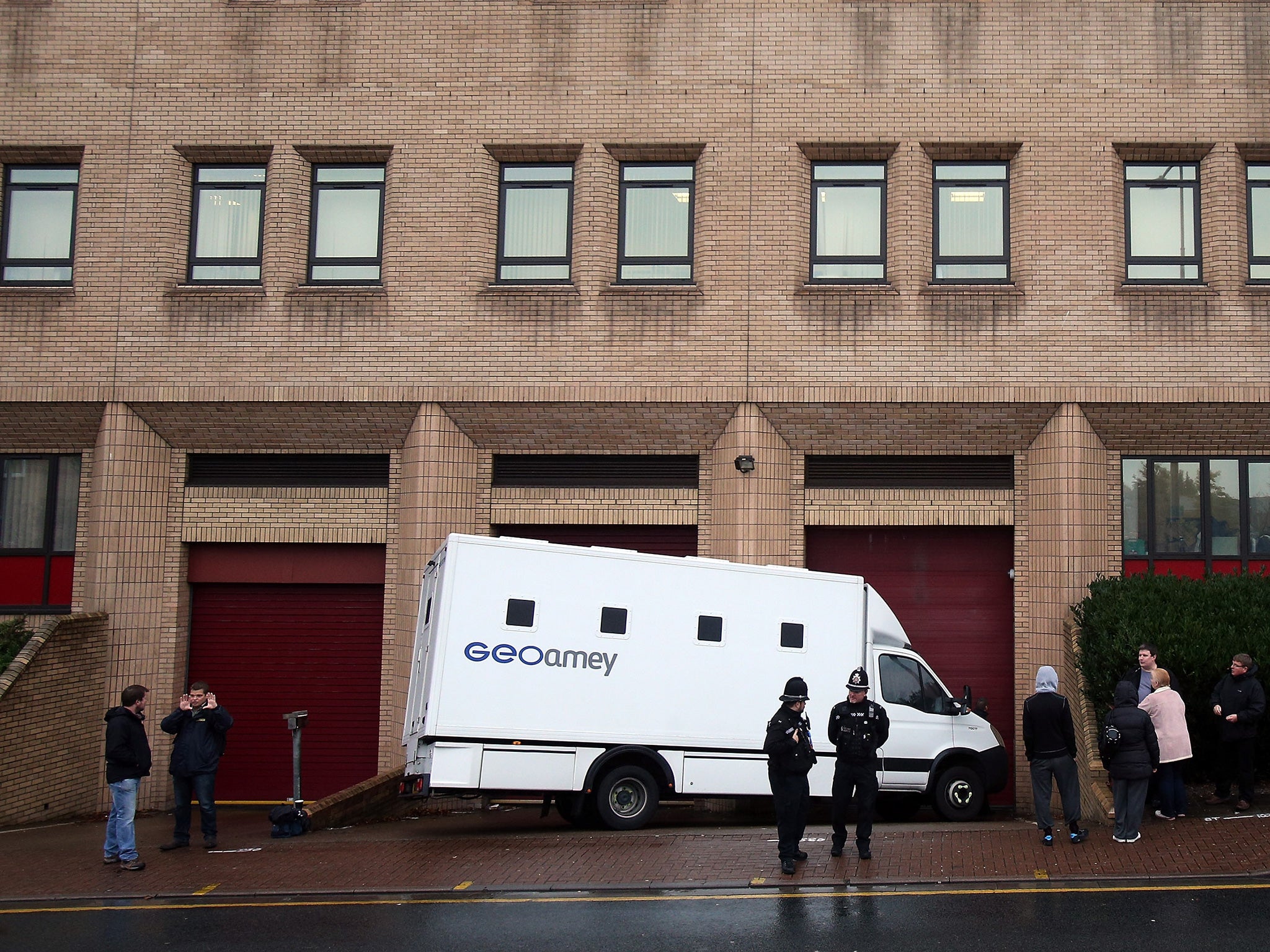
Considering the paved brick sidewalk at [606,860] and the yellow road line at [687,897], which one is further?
the paved brick sidewalk at [606,860]

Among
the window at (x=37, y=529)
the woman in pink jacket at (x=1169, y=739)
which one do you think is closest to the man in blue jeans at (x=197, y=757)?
the window at (x=37, y=529)

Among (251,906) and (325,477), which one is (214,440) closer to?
(325,477)

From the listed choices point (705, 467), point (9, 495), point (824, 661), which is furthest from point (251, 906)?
point (9, 495)

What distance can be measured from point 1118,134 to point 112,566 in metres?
14.7

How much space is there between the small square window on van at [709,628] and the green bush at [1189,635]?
4.51m

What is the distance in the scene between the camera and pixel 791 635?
1403 centimetres

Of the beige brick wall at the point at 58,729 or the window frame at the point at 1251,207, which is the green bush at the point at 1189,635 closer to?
the window frame at the point at 1251,207

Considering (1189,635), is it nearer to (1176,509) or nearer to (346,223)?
(1176,509)

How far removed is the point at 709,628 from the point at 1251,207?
391 inches

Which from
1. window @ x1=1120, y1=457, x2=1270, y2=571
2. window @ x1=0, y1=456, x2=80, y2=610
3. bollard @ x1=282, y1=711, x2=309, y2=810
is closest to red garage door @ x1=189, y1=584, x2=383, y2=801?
window @ x1=0, y1=456, x2=80, y2=610

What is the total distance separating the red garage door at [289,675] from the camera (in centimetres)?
1805

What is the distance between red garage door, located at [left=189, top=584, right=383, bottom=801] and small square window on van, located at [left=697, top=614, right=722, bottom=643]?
6.09 m

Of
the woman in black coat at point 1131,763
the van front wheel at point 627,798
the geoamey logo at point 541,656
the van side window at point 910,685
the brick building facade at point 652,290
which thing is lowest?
the van front wheel at point 627,798

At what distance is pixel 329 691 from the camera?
59.6ft
